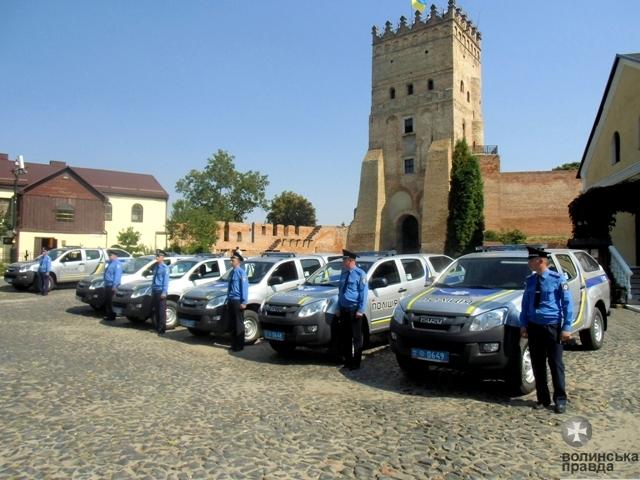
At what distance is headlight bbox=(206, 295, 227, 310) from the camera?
10.3 m

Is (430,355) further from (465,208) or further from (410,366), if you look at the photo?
(465,208)

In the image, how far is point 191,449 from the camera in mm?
4668

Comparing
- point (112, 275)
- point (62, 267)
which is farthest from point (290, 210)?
point (112, 275)

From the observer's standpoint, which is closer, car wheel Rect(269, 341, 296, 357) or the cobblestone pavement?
the cobblestone pavement

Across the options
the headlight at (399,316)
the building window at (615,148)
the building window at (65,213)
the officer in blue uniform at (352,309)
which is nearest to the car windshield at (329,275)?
the officer in blue uniform at (352,309)

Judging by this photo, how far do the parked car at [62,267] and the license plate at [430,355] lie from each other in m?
16.6

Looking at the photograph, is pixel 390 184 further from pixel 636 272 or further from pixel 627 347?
pixel 627 347

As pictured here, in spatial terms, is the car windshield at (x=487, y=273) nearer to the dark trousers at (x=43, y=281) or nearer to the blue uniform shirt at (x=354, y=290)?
the blue uniform shirt at (x=354, y=290)

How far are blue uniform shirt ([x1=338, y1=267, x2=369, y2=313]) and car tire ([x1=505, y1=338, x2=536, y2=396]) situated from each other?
242 centimetres

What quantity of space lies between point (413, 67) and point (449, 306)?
44.9 meters

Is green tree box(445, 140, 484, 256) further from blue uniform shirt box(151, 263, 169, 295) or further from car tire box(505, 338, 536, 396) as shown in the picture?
car tire box(505, 338, 536, 396)

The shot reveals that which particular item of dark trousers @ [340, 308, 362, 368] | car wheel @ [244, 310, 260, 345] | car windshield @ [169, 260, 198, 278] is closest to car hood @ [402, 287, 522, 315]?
dark trousers @ [340, 308, 362, 368]

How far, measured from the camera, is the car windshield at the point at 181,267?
45.3 ft

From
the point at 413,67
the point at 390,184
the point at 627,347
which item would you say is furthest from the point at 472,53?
the point at 627,347
